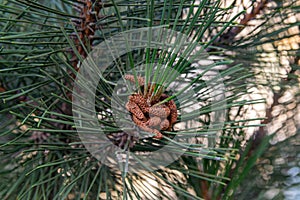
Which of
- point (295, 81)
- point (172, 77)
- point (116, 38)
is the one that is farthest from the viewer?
point (295, 81)

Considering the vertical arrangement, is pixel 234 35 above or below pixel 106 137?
above

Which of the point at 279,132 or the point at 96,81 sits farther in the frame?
the point at 279,132

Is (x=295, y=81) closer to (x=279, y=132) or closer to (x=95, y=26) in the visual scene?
(x=279, y=132)

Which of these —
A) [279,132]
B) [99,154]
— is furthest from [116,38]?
[279,132]

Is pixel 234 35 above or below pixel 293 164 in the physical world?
above

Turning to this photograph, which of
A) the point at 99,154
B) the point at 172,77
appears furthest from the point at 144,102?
the point at 99,154

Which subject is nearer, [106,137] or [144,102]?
[144,102]

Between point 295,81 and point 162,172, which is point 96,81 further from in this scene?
point 295,81

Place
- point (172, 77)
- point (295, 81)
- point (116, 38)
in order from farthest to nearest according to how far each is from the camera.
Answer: point (295, 81), point (116, 38), point (172, 77)
